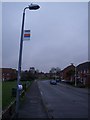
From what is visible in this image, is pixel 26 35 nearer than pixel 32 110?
Yes

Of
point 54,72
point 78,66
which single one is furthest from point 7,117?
point 54,72

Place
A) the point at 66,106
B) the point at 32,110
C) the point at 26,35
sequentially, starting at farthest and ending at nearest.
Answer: the point at 66,106
the point at 32,110
the point at 26,35

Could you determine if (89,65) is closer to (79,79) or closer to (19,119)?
(79,79)

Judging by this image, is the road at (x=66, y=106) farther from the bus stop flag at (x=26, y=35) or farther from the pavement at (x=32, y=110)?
the bus stop flag at (x=26, y=35)

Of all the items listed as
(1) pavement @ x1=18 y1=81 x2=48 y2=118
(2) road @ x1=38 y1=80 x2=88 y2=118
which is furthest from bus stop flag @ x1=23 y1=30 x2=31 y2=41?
(2) road @ x1=38 y1=80 x2=88 y2=118

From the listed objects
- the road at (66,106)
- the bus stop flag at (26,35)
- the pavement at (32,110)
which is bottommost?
the road at (66,106)

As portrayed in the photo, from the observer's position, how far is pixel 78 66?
91.6 m

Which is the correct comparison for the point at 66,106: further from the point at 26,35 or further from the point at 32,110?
the point at 26,35

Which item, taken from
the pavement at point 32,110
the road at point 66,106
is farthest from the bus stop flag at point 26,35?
the road at point 66,106

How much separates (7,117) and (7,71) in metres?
125

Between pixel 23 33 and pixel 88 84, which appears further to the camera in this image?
pixel 88 84

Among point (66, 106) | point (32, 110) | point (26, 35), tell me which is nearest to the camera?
point (26, 35)

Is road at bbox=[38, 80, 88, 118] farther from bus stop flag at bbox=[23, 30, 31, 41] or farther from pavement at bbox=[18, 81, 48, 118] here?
bus stop flag at bbox=[23, 30, 31, 41]

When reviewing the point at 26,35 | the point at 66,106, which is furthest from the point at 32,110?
the point at 26,35
